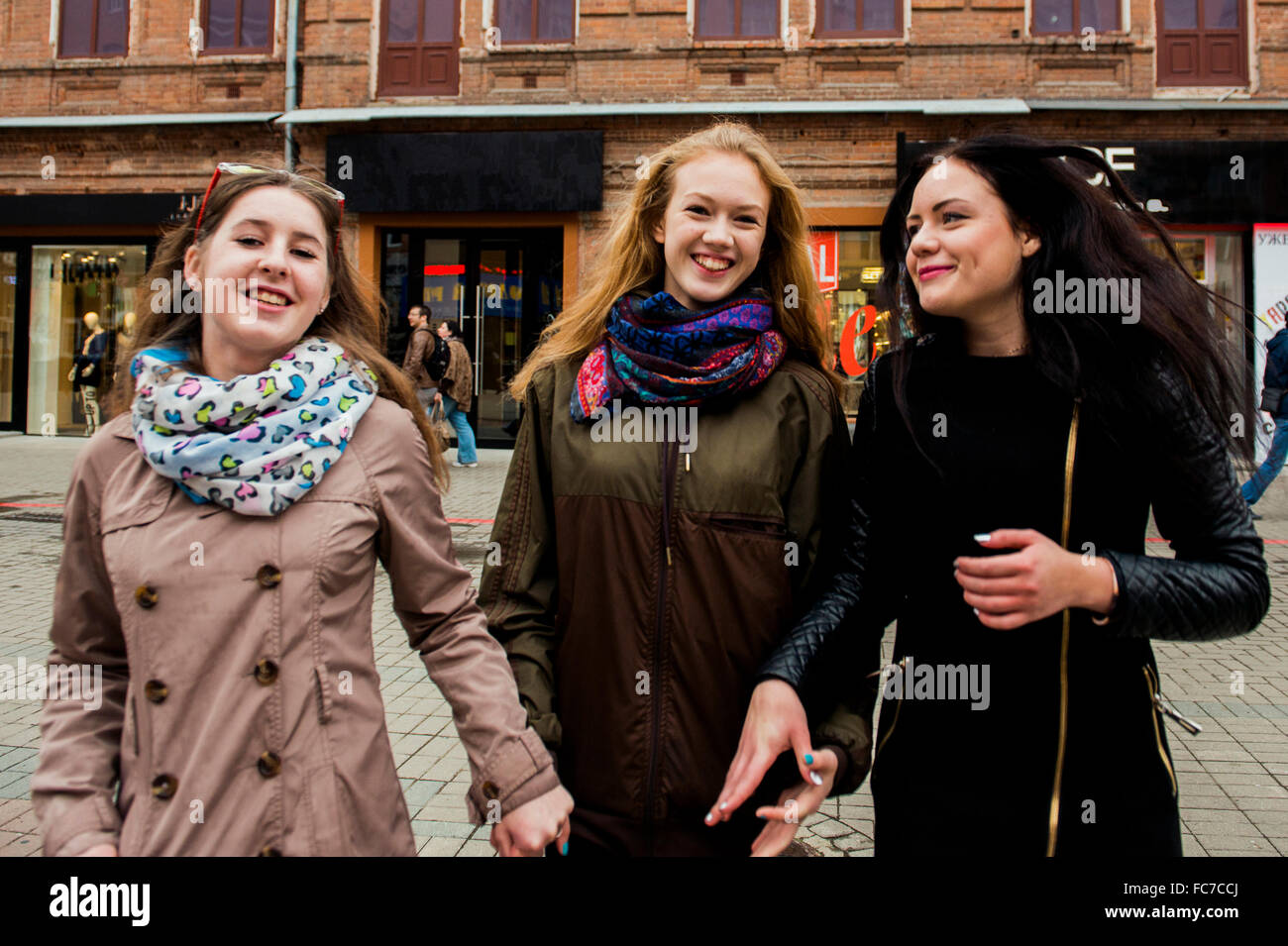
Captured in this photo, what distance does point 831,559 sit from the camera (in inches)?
78.6

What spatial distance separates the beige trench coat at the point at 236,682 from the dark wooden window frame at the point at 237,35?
48.1 ft

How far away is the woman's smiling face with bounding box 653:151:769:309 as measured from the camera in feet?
6.73

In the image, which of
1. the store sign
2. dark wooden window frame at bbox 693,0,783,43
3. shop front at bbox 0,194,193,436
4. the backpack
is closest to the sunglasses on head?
the backpack

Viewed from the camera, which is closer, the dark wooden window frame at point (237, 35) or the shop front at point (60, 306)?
the dark wooden window frame at point (237, 35)

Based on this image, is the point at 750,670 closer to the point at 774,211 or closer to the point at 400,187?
the point at 774,211

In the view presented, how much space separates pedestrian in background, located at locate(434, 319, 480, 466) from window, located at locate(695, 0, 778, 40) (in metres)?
5.54

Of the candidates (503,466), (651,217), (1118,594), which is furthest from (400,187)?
(1118,594)

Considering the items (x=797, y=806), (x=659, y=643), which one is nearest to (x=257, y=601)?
(x=659, y=643)

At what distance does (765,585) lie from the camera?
75.4 inches

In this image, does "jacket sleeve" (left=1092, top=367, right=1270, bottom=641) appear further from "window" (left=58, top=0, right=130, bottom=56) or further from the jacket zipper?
"window" (left=58, top=0, right=130, bottom=56)

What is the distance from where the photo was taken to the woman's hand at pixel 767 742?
172cm
